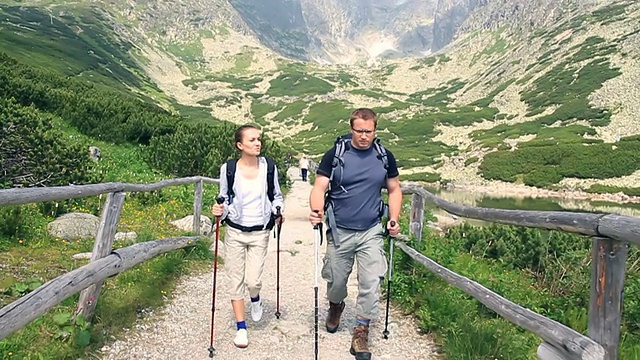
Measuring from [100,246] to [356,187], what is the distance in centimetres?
266

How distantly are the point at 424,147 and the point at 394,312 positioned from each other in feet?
286

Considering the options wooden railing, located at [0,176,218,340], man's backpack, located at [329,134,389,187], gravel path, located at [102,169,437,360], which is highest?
man's backpack, located at [329,134,389,187]

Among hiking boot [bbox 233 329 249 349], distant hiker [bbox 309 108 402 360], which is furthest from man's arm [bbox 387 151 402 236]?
hiking boot [bbox 233 329 249 349]

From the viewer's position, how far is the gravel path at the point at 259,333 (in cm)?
548

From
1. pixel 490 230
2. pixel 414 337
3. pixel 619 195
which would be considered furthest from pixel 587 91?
pixel 414 337

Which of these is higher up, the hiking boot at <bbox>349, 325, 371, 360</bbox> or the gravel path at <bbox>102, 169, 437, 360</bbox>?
the hiking boot at <bbox>349, 325, 371, 360</bbox>

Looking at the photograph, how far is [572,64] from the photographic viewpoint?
12581 cm

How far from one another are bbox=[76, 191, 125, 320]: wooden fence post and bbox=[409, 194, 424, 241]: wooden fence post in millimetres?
5162

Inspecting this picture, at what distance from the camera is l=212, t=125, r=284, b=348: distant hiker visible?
5.74 m

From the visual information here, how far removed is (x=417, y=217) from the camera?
29.4 feet

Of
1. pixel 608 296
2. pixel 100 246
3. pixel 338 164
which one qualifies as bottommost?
pixel 100 246

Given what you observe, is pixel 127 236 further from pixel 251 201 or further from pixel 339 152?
pixel 339 152

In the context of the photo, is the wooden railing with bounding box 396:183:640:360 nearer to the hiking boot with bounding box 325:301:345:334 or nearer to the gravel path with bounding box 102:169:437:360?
the gravel path with bounding box 102:169:437:360

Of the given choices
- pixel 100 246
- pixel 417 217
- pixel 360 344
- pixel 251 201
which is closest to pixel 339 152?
pixel 251 201
